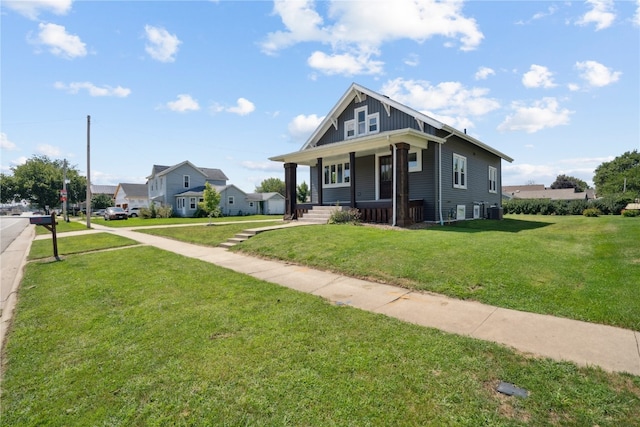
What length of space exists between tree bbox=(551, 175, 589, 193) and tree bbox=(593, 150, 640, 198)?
870 cm

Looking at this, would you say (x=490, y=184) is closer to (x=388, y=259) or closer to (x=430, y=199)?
(x=430, y=199)

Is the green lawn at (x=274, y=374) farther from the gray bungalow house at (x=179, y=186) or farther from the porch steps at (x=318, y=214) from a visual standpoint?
the gray bungalow house at (x=179, y=186)

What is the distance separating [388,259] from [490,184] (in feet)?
52.3

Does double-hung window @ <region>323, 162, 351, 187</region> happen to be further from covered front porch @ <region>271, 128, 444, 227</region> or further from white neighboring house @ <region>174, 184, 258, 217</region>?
white neighboring house @ <region>174, 184, 258, 217</region>

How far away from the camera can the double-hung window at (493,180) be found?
775 inches

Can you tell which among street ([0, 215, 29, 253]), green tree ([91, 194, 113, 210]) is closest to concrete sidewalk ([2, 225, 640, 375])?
street ([0, 215, 29, 253])

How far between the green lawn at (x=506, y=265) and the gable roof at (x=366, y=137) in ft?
15.3

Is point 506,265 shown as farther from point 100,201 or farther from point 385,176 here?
point 100,201

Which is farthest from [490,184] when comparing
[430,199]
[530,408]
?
[530,408]

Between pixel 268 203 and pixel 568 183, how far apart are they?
261ft

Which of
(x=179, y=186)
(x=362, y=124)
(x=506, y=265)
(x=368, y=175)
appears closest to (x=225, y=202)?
(x=179, y=186)

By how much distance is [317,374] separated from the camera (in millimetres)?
2848

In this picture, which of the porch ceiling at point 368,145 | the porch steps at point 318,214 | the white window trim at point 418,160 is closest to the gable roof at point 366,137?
the porch ceiling at point 368,145

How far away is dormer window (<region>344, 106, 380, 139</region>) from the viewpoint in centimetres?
1558
